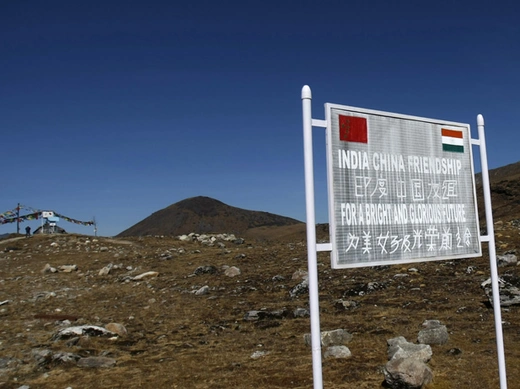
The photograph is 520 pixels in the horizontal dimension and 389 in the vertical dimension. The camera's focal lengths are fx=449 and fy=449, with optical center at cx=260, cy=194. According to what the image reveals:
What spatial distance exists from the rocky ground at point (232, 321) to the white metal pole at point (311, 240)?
2255mm

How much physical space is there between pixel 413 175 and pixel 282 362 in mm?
3498

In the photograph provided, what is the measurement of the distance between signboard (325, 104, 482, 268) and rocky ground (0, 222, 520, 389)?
2025mm

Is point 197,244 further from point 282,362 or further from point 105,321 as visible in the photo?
point 282,362

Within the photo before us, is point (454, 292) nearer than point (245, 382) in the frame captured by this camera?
No

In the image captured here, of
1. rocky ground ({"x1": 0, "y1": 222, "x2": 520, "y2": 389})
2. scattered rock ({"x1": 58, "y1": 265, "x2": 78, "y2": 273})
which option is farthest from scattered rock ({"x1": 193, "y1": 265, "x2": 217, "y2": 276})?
scattered rock ({"x1": 58, "y1": 265, "x2": 78, "y2": 273})

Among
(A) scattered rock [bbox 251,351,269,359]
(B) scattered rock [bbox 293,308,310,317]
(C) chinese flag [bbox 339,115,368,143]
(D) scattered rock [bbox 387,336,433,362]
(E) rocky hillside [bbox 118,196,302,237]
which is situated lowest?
(A) scattered rock [bbox 251,351,269,359]

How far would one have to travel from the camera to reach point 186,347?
24.7 feet

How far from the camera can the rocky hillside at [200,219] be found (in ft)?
297

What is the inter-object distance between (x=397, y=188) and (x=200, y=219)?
94.5 m

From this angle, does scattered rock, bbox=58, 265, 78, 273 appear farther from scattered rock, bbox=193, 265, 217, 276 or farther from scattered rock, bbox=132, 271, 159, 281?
scattered rock, bbox=193, 265, 217, 276

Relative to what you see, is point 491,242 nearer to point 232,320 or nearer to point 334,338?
point 334,338

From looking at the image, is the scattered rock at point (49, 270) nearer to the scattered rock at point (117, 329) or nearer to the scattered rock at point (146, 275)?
the scattered rock at point (146, 275)

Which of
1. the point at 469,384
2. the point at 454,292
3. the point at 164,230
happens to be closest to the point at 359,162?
the point at 469,384

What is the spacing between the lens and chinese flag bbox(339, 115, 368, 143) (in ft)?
12.2
